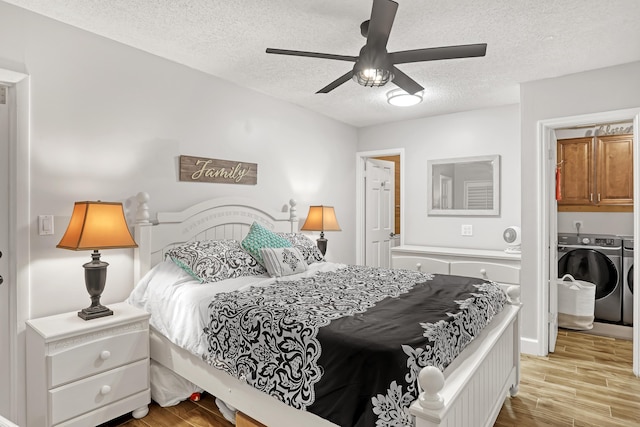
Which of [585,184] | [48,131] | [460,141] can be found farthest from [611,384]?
[48,131]

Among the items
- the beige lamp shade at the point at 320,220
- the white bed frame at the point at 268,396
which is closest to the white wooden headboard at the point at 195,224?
the white bed frame at the point at 268,396

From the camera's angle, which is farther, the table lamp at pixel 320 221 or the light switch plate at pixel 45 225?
the table lamp at pixel 320 221

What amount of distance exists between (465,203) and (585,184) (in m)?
1.37

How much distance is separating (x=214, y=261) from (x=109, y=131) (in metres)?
1.16

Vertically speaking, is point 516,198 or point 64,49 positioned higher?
point 64,49

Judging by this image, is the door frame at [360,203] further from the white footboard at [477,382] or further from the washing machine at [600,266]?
the white footboard at [477,382]

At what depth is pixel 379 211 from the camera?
212 inches

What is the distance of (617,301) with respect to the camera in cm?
405

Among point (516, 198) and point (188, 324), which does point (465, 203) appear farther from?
point (188, 324)

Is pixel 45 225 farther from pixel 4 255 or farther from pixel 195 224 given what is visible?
pixel 195 224

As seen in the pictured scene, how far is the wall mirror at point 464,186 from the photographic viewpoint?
4.24m

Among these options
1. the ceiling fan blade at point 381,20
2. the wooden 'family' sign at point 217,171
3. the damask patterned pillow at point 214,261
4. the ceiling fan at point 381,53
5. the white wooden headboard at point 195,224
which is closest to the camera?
the ceiling fan blade at point 381,20

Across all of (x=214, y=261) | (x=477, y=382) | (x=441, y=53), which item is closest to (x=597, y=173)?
(x=441, y=53)

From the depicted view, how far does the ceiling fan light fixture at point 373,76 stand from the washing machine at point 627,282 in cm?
350
